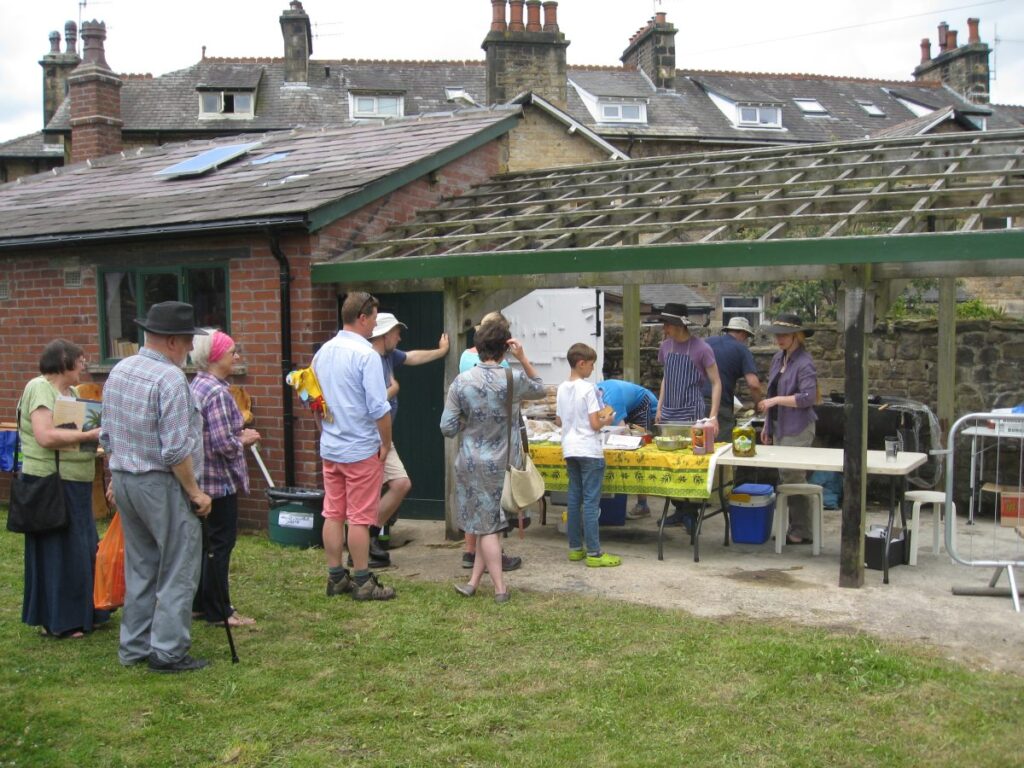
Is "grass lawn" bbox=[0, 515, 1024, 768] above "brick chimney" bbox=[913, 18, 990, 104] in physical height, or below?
below

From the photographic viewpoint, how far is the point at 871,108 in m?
32.2

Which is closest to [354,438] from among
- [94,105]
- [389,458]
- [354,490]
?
[354,490]

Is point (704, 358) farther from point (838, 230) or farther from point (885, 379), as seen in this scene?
point (885, 379)

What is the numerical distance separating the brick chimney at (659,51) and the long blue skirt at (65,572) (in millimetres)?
28307

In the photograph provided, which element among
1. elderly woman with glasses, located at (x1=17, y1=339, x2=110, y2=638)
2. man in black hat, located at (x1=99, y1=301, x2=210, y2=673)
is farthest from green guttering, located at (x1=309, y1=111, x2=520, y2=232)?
man in black hat, located at (x1=99, y1=301, x2=210, y2=673)

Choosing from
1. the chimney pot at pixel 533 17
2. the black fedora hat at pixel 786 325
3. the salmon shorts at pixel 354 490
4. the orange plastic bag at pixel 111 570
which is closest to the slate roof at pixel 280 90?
the chimney pot at pixel 533 17

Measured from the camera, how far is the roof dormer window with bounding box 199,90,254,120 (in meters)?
29.0

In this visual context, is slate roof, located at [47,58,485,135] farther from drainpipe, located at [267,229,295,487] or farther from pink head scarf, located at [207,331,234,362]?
pink head scarf, located at [207,331,234,362]

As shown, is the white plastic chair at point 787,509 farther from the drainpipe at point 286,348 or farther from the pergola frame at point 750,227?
the drainpipe at point 286,348

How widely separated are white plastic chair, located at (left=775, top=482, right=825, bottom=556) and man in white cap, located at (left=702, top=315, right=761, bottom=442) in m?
1.20

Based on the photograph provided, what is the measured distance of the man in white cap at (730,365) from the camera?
881 cm

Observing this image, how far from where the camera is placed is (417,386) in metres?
9.38

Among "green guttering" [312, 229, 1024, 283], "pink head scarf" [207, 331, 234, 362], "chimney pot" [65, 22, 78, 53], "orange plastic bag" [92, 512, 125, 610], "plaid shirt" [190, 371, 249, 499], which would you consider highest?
"chimney pot" [65, 22, 78, 53]

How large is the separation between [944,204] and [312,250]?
525cm
